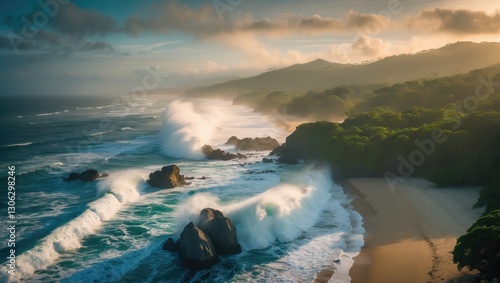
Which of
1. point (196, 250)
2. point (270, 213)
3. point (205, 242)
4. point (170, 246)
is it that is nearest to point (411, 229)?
point (270, 213)

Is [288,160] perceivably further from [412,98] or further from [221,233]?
[412,98]

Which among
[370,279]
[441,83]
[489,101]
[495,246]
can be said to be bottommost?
[370,279]

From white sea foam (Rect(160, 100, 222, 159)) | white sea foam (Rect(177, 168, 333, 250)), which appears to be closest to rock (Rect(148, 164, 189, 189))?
white sea foam (Rect(177, 168, 333, 250))

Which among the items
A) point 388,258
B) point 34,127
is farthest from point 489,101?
point 34,127

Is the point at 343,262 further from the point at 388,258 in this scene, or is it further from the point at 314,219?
the point at 314,219

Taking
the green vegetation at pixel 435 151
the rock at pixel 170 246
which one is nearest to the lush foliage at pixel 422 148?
the green vegetation at pixel 435 151

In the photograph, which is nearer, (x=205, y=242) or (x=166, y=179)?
(x=205, y=242)

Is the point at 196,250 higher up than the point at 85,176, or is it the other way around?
the point at 85,176
